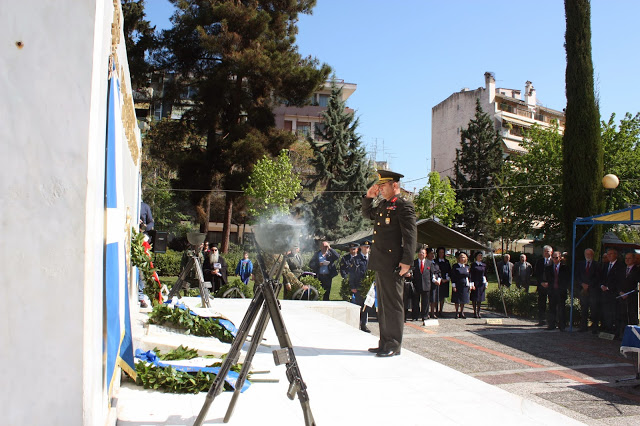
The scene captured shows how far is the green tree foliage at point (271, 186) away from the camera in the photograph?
28.1m

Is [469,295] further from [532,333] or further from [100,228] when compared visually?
[100,228]

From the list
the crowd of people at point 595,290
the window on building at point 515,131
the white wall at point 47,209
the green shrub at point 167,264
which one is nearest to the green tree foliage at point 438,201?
→ the green shrub at point 167,264

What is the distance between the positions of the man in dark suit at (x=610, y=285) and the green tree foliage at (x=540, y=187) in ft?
78.4

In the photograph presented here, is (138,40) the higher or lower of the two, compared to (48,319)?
higher

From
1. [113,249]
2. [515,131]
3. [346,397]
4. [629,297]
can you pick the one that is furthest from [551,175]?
[113,249]

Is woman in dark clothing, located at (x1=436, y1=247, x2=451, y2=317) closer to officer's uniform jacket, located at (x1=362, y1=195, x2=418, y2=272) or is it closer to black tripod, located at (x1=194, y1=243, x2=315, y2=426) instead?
officer's uniform jacket, located at (x1=362, y1=195, x2=418, y2=272)

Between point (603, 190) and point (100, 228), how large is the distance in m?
19.4

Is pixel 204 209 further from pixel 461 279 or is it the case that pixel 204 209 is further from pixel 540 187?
pixel 461 279

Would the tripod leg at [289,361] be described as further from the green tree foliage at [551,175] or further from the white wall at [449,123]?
the white wall at [449,123]

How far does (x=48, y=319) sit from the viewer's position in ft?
8.50

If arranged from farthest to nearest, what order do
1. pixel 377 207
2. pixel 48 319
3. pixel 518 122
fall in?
pixel 518 122 → pixel 377 207 → pixel 48 319

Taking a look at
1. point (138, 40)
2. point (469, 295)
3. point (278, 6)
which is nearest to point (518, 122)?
point (278, 6)

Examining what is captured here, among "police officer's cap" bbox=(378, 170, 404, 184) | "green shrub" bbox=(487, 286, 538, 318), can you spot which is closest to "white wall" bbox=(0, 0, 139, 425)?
"police officer's cap" bbox=(378, 170, 404, 184)

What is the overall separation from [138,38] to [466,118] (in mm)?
36654
